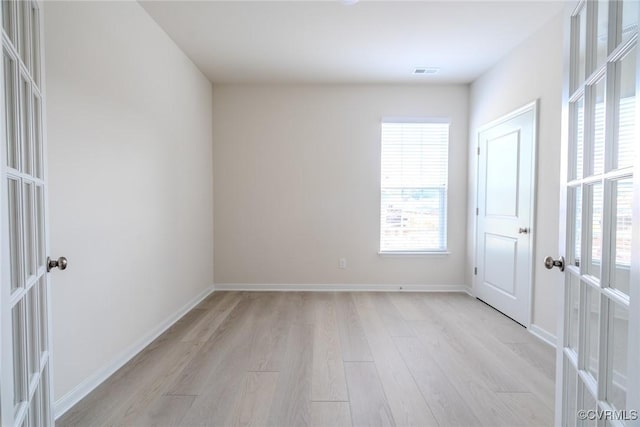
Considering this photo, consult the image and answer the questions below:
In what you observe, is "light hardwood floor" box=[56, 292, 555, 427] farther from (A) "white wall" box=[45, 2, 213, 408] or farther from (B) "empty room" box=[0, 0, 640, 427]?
(A) "white wall" box=[45, 2, 213, 408]

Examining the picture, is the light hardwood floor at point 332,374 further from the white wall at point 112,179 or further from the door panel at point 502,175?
the door panel at point 502,175

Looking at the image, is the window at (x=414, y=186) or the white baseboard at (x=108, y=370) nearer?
the white baseboard at (x=108, y=370)

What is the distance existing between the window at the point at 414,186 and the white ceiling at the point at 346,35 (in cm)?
72

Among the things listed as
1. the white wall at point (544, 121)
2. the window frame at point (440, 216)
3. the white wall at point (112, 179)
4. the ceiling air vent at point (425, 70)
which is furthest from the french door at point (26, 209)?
the window frame at point (440, 216)

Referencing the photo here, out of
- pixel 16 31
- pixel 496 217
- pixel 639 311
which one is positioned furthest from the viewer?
pixel 496 217

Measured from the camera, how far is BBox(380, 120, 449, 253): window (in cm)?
430

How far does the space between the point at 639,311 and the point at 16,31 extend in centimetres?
201

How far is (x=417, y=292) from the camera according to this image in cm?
429

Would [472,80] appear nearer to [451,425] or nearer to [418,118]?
[418,118]

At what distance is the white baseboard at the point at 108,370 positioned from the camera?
5.97 ft

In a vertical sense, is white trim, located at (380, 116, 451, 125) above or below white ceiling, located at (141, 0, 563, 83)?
below

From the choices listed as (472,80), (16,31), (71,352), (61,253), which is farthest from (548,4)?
(71,352)

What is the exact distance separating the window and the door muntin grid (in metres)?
3.02

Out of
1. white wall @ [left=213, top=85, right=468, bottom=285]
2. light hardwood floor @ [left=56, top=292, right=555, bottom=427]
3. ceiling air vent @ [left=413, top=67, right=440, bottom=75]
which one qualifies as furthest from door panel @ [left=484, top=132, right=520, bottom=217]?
light hardwood floor @ [left=56, top=292, right=555, bottom=427]
